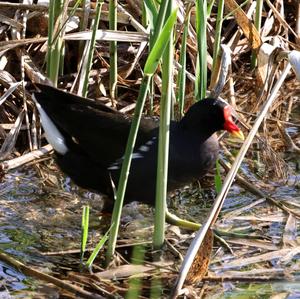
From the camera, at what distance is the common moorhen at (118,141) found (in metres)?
3.55

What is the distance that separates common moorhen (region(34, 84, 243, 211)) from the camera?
11.6ft

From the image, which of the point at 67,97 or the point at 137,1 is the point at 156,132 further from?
the point at 137,1

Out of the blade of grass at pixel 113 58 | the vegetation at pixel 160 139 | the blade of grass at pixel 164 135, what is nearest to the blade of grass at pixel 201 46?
the vegetation at pixel 160 139

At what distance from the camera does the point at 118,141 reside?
363 centimetres

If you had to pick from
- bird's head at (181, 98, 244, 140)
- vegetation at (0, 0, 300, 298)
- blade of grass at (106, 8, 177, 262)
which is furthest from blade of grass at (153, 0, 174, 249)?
bird's head at (181, 98, 244, 140)

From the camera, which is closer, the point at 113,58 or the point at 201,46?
the point at 201,46

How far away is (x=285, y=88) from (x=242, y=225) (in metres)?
1.58

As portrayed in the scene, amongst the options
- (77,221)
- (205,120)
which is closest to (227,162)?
(205,120)

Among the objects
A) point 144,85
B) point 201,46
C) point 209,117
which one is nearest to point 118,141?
point 209,117

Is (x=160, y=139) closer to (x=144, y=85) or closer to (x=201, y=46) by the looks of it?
(x=144, y=85)

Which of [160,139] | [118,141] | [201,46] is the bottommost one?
[118,141]

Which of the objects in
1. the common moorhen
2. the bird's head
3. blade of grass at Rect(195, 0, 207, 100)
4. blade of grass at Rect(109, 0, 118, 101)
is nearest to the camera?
blade of grass at Rect(195, 0, 207, 100)

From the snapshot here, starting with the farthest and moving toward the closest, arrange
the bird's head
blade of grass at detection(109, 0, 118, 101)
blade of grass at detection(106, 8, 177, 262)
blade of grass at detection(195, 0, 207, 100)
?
blade of grass at detection(109, 0, 118, 101) < the bird's head < blade of grass at detection(195, 0, 207, 100) < blade of grass at detection(106, 8, 177, 262)

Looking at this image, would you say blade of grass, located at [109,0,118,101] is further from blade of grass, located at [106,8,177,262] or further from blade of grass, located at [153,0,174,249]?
blade of grass, located at [106,8,177,262]
